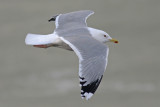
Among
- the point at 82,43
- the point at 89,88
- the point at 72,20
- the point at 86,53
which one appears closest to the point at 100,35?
the point at 72,20

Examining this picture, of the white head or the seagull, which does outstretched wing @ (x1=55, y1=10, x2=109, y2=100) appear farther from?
the white head

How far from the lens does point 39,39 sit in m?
6.39

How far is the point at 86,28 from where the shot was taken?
263 inches

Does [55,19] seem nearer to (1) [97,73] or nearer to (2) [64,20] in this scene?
(2) [64,20]

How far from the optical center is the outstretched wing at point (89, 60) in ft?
18.7

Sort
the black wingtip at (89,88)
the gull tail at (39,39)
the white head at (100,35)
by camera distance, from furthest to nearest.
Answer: the white head at (100,35)
the gull tail at (39,39)
the black wingtip at (89,88)

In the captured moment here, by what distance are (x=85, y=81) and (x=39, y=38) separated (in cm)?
96

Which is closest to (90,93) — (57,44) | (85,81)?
(85,81)

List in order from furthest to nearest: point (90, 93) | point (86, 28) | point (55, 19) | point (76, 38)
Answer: point (55, 19), point (86, 28), point (76, 38), point (90, 93)

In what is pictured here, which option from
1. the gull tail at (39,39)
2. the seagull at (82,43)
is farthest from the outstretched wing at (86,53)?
the gull tail at (39,39)

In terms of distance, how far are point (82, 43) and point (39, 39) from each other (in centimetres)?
54

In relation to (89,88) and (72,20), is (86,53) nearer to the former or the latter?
(89,88)

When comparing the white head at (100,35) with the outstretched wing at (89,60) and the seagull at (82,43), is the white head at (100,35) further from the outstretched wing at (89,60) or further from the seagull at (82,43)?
the outstretched wing at (89,60)

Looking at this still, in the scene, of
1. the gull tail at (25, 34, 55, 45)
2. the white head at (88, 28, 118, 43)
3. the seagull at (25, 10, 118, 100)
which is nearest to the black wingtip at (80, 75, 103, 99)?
the seagull at (25, 10, 118, 100)
